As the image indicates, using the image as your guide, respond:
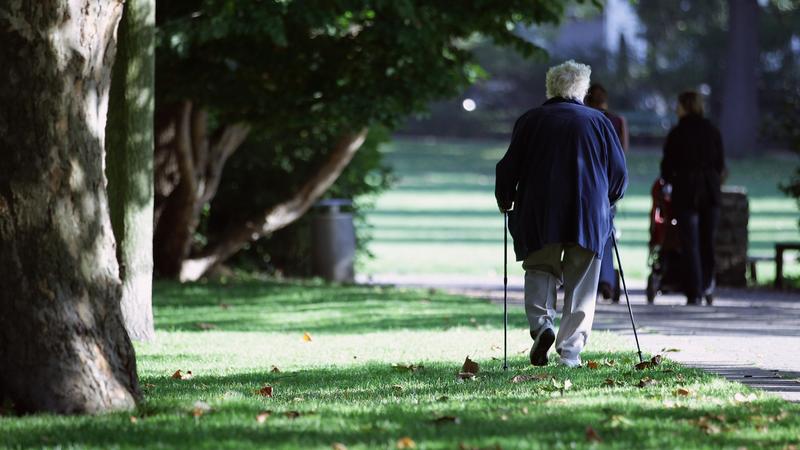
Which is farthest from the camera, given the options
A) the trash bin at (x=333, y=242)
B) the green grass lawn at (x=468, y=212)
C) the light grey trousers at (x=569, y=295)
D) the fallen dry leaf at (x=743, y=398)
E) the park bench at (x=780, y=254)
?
the green grass lawn at (x=468, y=212)

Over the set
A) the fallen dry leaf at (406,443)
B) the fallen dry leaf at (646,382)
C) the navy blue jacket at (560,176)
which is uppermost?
the navy blue jacket at (560,176)

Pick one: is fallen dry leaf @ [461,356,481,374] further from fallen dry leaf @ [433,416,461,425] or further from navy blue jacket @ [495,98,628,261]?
fallen dry leaf @ [433,416,461,425]

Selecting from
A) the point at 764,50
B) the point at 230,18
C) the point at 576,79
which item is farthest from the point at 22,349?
the point at 764,50

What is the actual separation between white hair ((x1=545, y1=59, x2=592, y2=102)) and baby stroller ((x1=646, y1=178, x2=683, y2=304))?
6286 millimetres

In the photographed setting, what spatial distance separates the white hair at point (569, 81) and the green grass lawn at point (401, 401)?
1.68 metres

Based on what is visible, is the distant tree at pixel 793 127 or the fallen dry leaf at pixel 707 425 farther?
the distant tree at pixel 793 127

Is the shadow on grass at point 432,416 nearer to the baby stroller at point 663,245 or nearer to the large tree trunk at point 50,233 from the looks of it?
the large tree trunk at point 50,233

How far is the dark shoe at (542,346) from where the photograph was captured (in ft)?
28.7

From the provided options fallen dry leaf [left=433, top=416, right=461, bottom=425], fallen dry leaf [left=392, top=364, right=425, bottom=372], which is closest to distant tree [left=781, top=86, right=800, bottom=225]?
fallen dry leaf [left=392, top=364, right=425, bottom=372]

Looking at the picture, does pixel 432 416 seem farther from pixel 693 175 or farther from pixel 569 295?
pixel 693 175

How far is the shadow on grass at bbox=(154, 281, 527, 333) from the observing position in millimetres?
12836

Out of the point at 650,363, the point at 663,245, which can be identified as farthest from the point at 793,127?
the point at 650,363

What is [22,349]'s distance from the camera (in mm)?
6641

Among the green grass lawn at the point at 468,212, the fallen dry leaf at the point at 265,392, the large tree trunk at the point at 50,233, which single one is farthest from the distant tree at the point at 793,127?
the large tree trunk at the point at 50,233
